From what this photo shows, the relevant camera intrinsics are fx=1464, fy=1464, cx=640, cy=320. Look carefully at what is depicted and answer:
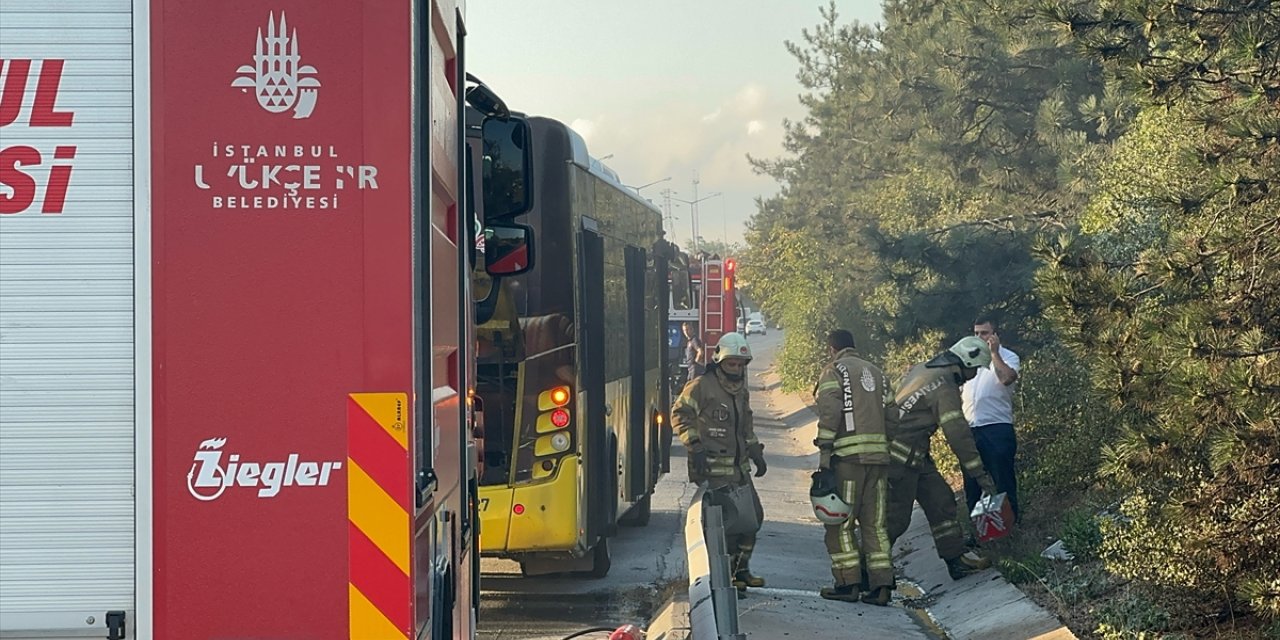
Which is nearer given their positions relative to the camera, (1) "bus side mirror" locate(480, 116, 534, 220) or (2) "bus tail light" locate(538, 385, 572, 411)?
(1) "bus side mirror" locate(480, 116, 534, 220)

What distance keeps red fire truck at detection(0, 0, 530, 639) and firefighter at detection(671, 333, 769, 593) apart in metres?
7.41

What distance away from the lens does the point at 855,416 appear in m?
10.6

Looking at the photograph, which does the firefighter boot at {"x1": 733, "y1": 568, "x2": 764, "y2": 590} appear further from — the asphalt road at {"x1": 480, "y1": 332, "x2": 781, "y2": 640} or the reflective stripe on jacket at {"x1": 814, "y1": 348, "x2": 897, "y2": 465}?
the reflective stripe on jacket at {"x1": 814, "y1": 348, "x2": 897, "y2": 465}

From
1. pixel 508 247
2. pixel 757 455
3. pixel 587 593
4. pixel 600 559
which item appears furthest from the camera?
pixel 600 559

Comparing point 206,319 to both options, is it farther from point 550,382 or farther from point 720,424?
point 720,424

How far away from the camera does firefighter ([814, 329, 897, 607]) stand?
34.7 feet

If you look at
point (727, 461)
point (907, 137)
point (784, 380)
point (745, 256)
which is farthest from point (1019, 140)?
point (745, 256)

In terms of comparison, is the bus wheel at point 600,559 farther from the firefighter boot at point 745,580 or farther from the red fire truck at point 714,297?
the red fire truck at point 714,297

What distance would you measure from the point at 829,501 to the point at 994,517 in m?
1.74

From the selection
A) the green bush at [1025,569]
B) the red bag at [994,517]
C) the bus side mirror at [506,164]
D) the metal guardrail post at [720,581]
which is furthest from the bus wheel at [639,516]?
the bus side mirror at [506,164]

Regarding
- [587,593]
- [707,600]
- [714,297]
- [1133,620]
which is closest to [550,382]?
[587,593]

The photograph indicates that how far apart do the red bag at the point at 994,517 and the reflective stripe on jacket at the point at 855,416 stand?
1.43 m

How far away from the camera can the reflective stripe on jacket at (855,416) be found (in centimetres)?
1057

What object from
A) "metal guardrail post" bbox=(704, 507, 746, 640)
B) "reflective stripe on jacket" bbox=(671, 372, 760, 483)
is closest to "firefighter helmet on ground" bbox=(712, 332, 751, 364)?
"reflective stripe on jacket" bbox=(671, 372, 760, 483)
